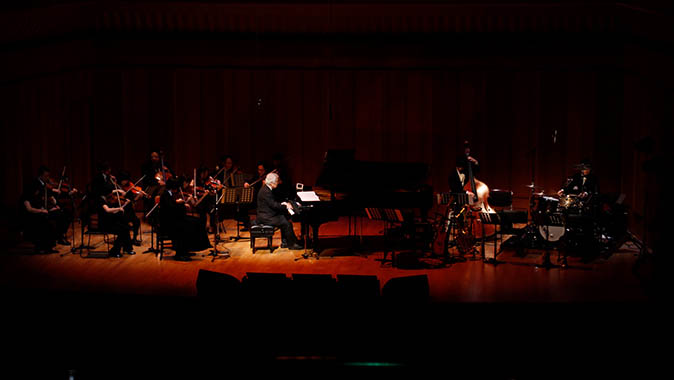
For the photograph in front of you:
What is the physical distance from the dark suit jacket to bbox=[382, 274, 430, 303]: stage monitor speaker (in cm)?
408

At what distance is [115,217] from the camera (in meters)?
8.30

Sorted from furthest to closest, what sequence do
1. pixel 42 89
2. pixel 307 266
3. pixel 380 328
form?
pixel 42 89 < pixel 307 266 < pixel 380 328

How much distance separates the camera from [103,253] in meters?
8.72

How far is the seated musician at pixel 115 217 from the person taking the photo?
8266 mm

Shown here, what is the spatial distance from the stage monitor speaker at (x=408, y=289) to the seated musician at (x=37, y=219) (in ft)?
19.3

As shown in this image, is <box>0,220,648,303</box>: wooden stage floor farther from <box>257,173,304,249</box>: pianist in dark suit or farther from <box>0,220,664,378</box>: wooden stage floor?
<box>0,220,664,378</box>: wooden stage floor

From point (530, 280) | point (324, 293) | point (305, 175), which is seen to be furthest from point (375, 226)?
point (324, 293)

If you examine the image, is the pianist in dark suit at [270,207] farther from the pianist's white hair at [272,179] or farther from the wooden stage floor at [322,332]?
the wooden stage floor at [322,332]

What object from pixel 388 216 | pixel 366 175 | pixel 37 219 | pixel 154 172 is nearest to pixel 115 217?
pixel 37 219

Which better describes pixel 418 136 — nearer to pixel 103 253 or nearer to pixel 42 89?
pixel 103 253

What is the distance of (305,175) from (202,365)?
7.89 metres

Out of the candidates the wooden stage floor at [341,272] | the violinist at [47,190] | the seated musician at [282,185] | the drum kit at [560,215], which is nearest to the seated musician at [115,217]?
the wooden stage floor at [341,272]

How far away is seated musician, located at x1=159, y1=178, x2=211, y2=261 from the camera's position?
320 inches

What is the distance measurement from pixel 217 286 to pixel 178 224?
11.2 feet
